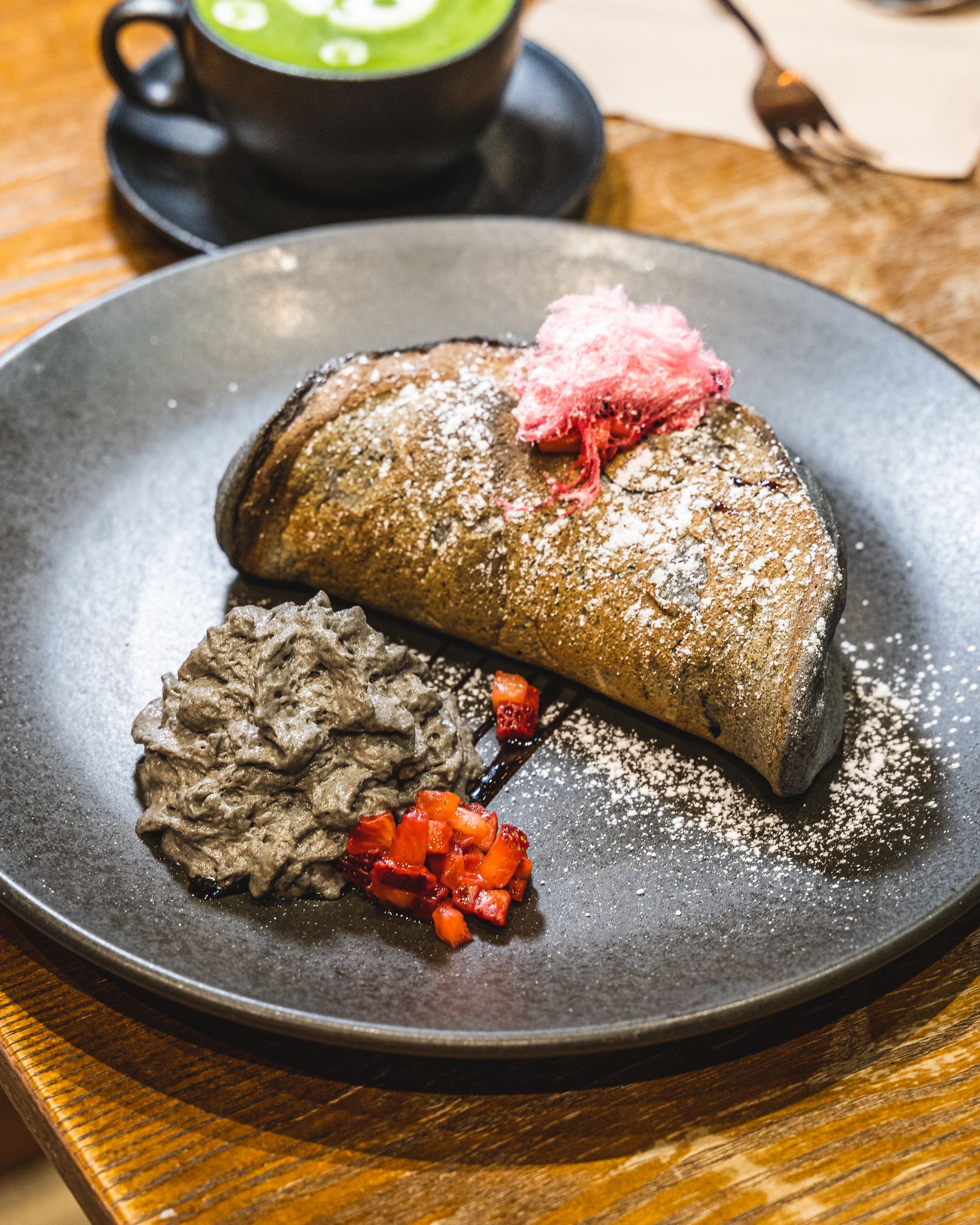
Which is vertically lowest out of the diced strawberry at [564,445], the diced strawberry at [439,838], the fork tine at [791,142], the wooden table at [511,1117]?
the wooden table at [511,1117]

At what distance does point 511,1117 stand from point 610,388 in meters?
1.14

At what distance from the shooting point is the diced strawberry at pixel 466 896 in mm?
1629

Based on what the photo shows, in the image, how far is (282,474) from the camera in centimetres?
208

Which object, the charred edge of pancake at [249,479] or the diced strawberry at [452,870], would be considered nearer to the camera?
the diced strawberry at [452,870]

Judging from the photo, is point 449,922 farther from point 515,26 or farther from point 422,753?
point 515,26

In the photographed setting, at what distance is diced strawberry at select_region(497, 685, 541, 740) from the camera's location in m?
1.91

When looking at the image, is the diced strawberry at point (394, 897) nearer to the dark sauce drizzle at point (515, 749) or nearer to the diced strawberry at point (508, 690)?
the dark sauce drizzle at point (515, 749)

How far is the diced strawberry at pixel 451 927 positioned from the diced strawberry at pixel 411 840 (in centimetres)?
8

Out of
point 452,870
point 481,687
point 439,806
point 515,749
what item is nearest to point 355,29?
point 481,687

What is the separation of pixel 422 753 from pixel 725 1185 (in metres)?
0.71

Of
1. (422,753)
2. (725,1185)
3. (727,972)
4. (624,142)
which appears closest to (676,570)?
(422,753)

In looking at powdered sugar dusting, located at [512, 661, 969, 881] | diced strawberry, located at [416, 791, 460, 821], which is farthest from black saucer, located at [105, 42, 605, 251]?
diced strawberry, located at [416, 791, 460, 821]

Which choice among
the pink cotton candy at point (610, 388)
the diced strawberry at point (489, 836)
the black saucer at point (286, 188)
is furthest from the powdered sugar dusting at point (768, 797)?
the black saucer at point (286, 188)

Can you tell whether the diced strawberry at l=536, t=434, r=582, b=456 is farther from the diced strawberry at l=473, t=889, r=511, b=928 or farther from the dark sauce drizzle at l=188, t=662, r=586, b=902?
the diced strawberry at l=473, t=889, r=511, b=928
